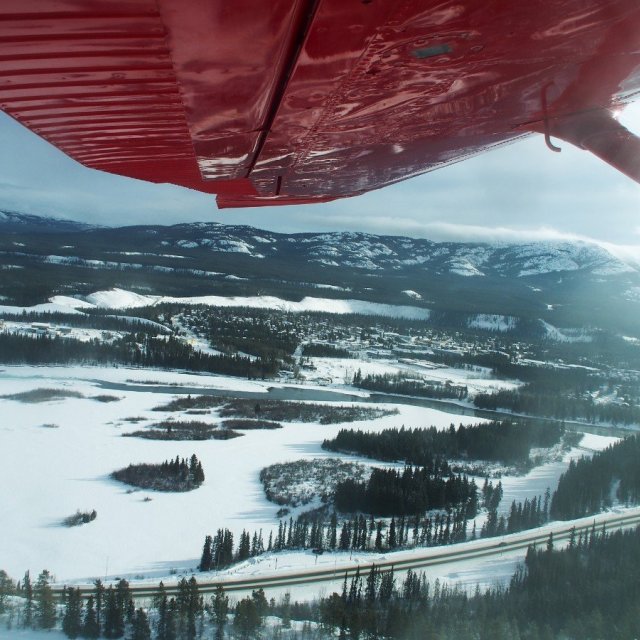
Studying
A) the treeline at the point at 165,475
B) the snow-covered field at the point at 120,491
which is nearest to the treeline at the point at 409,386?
the snow-covered field at the point at 120,491

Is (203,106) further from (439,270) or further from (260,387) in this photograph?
(439,270)

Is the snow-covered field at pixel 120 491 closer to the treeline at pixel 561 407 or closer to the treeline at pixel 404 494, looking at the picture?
the treeline at pixel 404 494

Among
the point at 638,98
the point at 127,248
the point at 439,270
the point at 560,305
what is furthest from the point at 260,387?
the point at 439,270

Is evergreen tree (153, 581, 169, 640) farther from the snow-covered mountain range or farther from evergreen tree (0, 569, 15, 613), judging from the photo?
the snow-covered mountain range

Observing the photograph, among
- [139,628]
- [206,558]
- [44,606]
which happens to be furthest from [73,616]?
[206,558]

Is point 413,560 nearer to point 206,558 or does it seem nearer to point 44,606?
point 206,558

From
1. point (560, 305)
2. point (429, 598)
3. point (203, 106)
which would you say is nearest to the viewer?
point (203, 106)

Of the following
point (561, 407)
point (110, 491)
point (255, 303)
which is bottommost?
point (110, 491)
